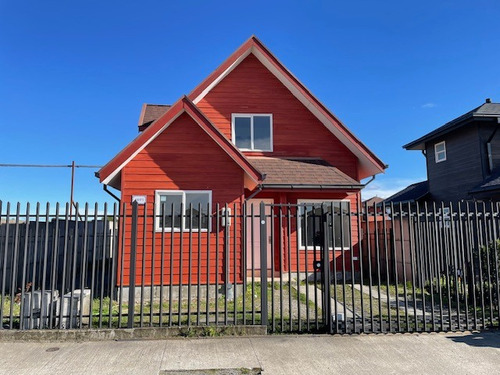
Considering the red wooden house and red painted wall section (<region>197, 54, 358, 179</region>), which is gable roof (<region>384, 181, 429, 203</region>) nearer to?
the red wooden house

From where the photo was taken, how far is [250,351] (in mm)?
4770

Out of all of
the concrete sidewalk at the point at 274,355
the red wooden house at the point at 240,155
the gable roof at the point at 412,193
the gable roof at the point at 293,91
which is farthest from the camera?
the gable roof at the point at 412,193

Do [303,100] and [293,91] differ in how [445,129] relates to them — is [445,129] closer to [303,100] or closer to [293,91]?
[303,100]

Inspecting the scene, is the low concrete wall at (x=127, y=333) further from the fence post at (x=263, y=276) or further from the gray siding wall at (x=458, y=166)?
the gray siding wall at (x=458, y=166)

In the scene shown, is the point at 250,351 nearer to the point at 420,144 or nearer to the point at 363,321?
the point at 363,321

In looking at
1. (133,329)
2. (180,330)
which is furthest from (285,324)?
(133,329)

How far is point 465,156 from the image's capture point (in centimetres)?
1672

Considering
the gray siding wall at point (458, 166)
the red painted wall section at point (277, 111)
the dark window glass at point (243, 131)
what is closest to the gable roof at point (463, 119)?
the gray siding wall at point (458, 166)

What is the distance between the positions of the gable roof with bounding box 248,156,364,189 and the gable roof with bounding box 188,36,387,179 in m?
1.00

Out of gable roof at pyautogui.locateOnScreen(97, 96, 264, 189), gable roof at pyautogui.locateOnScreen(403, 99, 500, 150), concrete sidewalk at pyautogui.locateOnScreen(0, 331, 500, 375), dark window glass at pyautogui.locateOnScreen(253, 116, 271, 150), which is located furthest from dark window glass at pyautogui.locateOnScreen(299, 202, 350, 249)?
gable roof at pyautogui.locateOnScreen(403, 99, 500, 150)

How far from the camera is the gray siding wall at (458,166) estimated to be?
16.1 m

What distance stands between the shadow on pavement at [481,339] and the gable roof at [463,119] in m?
12.9

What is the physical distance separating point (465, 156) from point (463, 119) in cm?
187

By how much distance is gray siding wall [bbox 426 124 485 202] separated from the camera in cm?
1606
